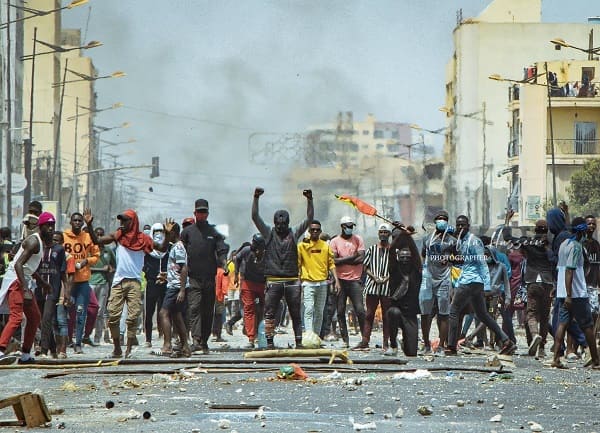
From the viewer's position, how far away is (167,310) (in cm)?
1827

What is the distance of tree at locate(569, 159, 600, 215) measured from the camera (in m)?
76.1

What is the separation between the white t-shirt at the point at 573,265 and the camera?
1680 cm

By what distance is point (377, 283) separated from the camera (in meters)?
20.0

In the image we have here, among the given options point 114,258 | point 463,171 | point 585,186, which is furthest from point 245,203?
point 114,258

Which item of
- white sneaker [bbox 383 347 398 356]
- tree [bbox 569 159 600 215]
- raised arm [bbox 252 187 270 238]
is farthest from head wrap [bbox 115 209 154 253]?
tree [bbox 569 159 600 215]

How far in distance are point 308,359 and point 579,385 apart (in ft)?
9.39

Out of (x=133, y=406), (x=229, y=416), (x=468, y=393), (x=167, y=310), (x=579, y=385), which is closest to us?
(x=229, y=416)

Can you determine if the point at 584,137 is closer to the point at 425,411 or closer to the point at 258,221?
the point at 258,221

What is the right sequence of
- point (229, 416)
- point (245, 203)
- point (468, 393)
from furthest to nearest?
point (245, 203), point (468, 393), point (229, 416)

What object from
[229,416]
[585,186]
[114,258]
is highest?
[585,186]

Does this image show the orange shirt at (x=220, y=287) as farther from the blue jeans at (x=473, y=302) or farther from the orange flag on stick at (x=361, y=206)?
the blue jeans at (x=473, y=302)

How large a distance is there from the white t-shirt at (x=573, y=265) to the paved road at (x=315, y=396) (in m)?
0.81

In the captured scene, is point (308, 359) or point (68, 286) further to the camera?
point (68, 286)

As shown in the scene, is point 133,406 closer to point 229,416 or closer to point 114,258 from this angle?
point 229,416
